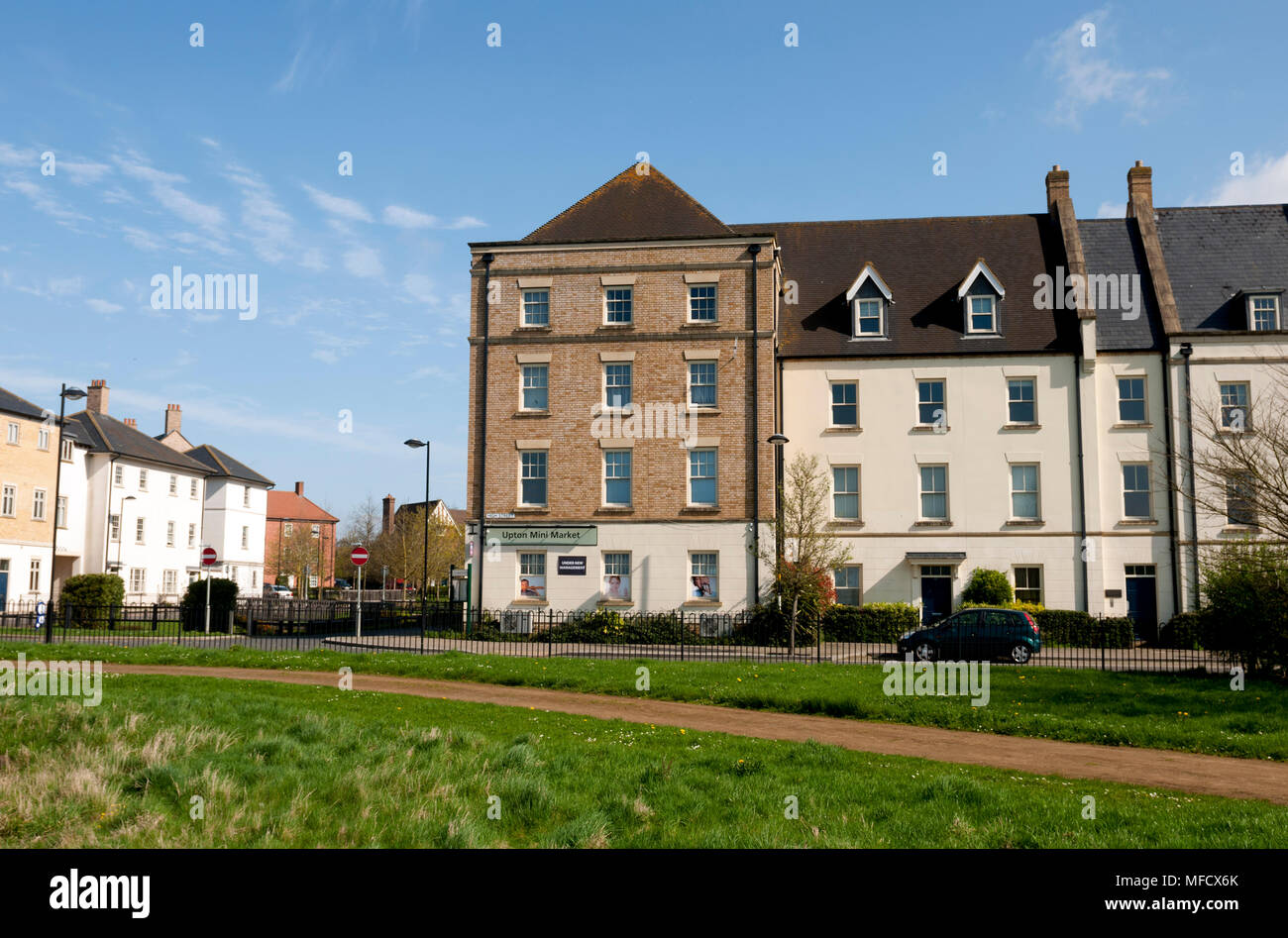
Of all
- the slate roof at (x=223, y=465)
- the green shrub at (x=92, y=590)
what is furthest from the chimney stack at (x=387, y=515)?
the green shrub at (x=92, y=590)

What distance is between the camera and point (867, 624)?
1264 inches

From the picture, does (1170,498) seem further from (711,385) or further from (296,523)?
(296,523)

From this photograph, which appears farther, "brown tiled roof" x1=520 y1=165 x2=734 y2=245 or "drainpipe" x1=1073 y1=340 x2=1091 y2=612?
"brown tiled roof" x1=520 y1=165 x2=734 y2=245

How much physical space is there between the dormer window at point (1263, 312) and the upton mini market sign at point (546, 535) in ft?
81.7

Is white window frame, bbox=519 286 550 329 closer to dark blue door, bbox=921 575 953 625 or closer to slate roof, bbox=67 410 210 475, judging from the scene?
dark blue door, bbox=921 575 953 625

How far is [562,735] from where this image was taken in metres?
13.2

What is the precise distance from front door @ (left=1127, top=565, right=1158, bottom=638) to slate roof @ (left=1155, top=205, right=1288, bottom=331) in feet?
30.0

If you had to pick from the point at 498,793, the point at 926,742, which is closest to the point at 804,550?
the point at 926,742

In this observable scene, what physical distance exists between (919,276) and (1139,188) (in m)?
9.71

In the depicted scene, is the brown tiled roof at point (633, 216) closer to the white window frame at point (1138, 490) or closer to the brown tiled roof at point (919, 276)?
the brown tiled roof at point (919, 276)

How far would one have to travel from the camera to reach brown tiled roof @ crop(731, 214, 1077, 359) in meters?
36.1

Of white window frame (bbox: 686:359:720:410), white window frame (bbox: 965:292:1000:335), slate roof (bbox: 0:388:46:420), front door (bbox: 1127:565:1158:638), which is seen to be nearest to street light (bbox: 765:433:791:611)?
white window frame (bbox: 686:359:720:410)
